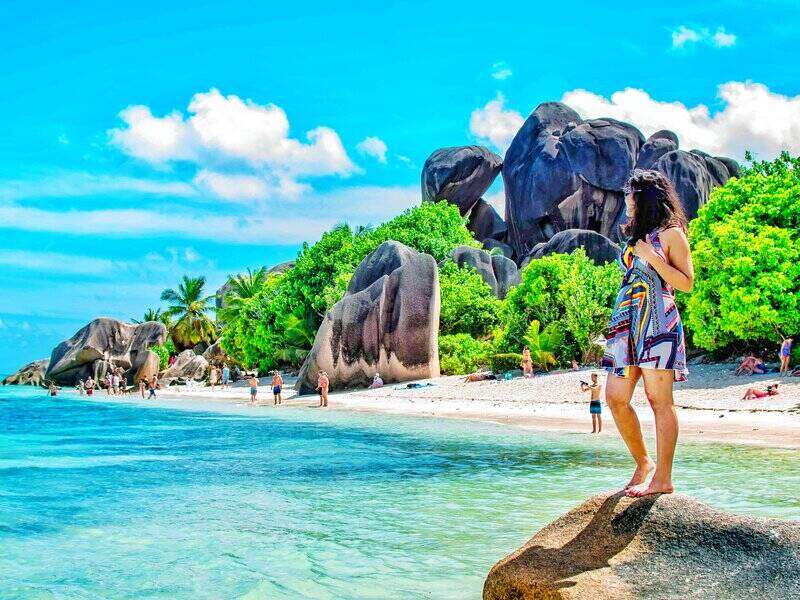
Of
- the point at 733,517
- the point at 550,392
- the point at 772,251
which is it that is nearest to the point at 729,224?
the point at 772,251

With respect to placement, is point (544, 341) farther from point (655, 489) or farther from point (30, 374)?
point (30, 374)

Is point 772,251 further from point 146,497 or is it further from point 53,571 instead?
point 53,571

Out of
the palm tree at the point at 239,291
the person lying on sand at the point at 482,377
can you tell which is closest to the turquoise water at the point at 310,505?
the person lying on sand at the point at 482,377

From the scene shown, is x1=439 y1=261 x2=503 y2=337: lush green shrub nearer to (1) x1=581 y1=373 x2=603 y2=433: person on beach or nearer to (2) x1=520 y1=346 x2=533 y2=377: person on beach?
(2) x1=520 y1=346 x2=533 y2=377: person on beach

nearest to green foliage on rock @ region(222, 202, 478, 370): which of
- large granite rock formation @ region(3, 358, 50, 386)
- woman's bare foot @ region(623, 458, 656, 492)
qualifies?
woman's bare foot @ region(623, 458, 656, 492)

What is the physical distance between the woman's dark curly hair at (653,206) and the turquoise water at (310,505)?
3.16 meters

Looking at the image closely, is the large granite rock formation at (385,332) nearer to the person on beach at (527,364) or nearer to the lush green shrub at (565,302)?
the lush green shrub at (565,302)

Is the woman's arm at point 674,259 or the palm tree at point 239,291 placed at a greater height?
the palm tree at point 239,291

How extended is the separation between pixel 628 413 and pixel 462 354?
87.7ft

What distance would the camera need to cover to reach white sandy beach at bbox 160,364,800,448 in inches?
580

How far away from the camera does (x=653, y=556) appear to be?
12.8 ft

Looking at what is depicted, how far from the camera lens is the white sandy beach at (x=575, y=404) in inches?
580

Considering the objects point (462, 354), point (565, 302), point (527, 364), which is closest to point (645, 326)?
point (527, 364)

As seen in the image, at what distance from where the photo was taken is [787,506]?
26.6ft
